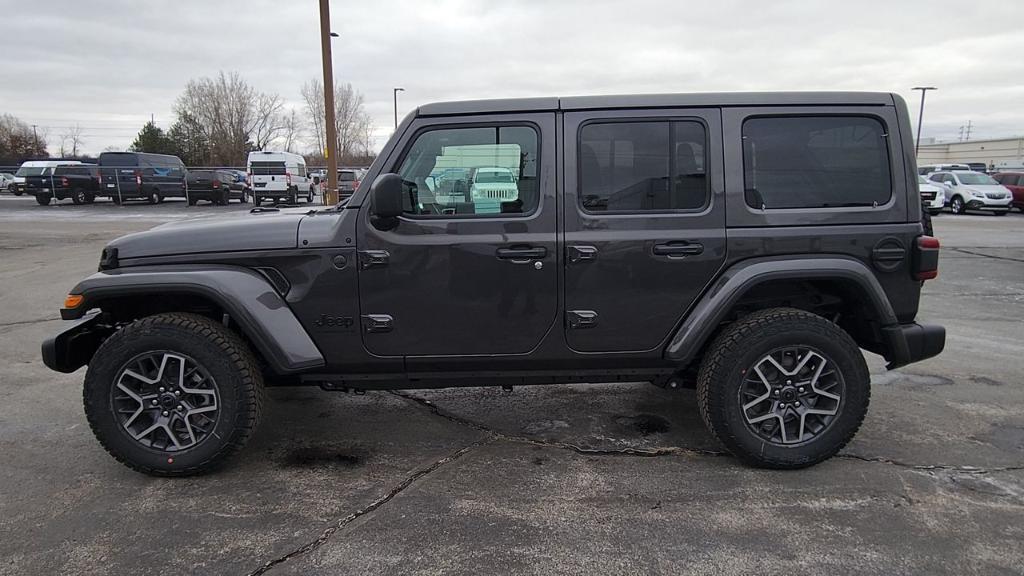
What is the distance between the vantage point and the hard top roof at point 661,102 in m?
3.38

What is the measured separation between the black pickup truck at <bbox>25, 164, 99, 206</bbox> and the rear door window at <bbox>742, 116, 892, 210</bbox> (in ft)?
101

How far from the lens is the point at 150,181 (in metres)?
27.5

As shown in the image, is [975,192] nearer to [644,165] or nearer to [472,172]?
[644,165]

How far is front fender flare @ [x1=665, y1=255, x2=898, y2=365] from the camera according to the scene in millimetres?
3285

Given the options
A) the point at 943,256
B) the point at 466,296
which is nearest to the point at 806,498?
the point at 466,296

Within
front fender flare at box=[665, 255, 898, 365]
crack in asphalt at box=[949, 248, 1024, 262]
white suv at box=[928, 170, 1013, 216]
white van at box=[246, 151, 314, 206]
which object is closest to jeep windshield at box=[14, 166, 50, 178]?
white van at box=[246, 151, 314, 206]

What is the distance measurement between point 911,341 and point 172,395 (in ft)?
13.2

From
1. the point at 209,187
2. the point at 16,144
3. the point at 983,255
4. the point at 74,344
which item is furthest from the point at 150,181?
the point at 16,144

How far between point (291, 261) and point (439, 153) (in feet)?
3.22

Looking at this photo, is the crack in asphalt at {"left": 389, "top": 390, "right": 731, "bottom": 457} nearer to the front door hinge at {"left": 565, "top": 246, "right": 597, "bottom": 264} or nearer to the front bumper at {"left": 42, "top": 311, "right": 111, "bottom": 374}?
the front door hinge at {"left": 565, "top": 246, "right": 597, "bottom": 264}

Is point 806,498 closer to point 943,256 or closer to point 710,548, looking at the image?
point 710,548

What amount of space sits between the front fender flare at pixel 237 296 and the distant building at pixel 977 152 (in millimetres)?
82512

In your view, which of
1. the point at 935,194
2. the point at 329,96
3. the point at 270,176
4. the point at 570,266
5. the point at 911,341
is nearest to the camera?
the point at 570,266

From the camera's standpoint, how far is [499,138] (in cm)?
339
